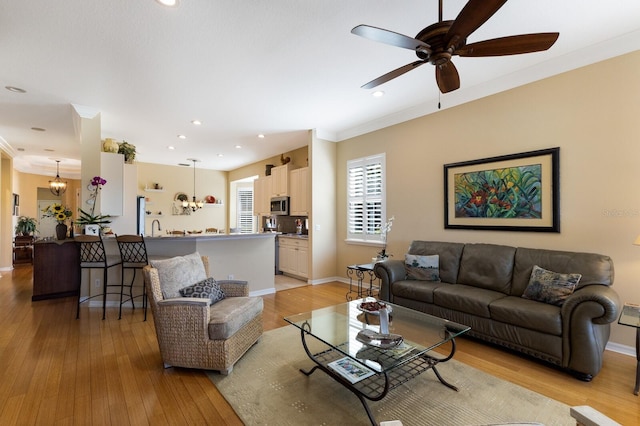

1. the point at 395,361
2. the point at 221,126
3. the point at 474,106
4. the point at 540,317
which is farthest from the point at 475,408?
the point at 221,126

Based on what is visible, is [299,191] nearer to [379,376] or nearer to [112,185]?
[112,185]

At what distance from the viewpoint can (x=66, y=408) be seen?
2.06 m

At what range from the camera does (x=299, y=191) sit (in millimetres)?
6469

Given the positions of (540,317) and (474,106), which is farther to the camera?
(474,106)

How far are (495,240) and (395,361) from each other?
8.45ft

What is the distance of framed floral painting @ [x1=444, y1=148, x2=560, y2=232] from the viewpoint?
333 centimetres

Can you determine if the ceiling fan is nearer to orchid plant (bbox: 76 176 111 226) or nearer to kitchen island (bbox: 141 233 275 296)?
kitchen island (bbox: 141 233 275 296)

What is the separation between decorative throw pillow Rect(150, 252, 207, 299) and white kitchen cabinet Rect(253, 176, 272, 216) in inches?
179

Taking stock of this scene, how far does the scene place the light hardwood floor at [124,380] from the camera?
2.01 meters

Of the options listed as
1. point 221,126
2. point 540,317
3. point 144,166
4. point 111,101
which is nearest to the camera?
point 540,317

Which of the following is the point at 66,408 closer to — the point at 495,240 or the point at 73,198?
the point at 495,240

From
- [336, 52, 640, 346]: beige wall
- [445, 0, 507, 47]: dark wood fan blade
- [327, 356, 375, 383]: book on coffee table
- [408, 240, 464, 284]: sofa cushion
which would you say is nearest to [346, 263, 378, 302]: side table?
[408, 240, 464, 284]: sofa cushion

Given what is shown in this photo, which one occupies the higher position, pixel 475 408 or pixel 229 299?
pixel 229 299

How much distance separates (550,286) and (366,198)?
313 centimetres
